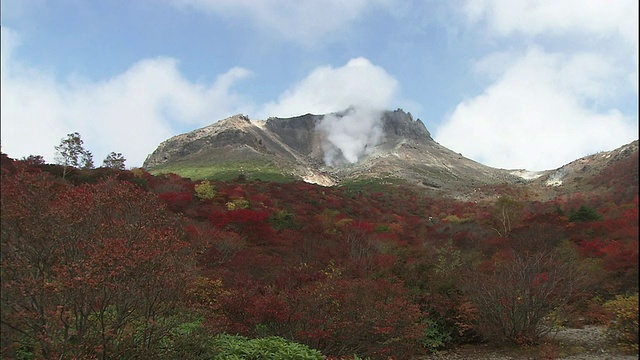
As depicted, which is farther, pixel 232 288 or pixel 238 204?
pixel 238 204

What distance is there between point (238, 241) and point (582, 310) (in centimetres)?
1663

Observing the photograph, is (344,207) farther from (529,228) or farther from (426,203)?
(426,203)

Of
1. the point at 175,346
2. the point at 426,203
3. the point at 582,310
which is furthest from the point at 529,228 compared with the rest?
the point at 426,203

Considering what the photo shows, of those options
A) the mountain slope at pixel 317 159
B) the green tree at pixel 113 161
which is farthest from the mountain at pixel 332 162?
the green tree at pixel 113 161

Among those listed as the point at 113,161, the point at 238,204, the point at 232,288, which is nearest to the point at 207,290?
the point at 232,288

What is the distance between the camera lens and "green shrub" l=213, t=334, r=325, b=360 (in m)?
8.43

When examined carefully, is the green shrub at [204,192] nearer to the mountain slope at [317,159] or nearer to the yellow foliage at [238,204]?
the yellow foliage at [238,204]

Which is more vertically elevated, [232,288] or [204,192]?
[204,192]

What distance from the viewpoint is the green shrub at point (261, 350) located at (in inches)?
332

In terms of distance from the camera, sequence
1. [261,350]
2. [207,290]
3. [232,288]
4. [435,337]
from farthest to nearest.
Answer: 1. [435,337]
2. [207,290]
3. [232,288]
4. [261,350]

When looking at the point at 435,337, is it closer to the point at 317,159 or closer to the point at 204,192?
the point at 204,192

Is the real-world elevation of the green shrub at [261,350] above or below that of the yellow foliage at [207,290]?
below

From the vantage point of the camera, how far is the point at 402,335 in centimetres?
1205

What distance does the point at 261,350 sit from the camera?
864cm
